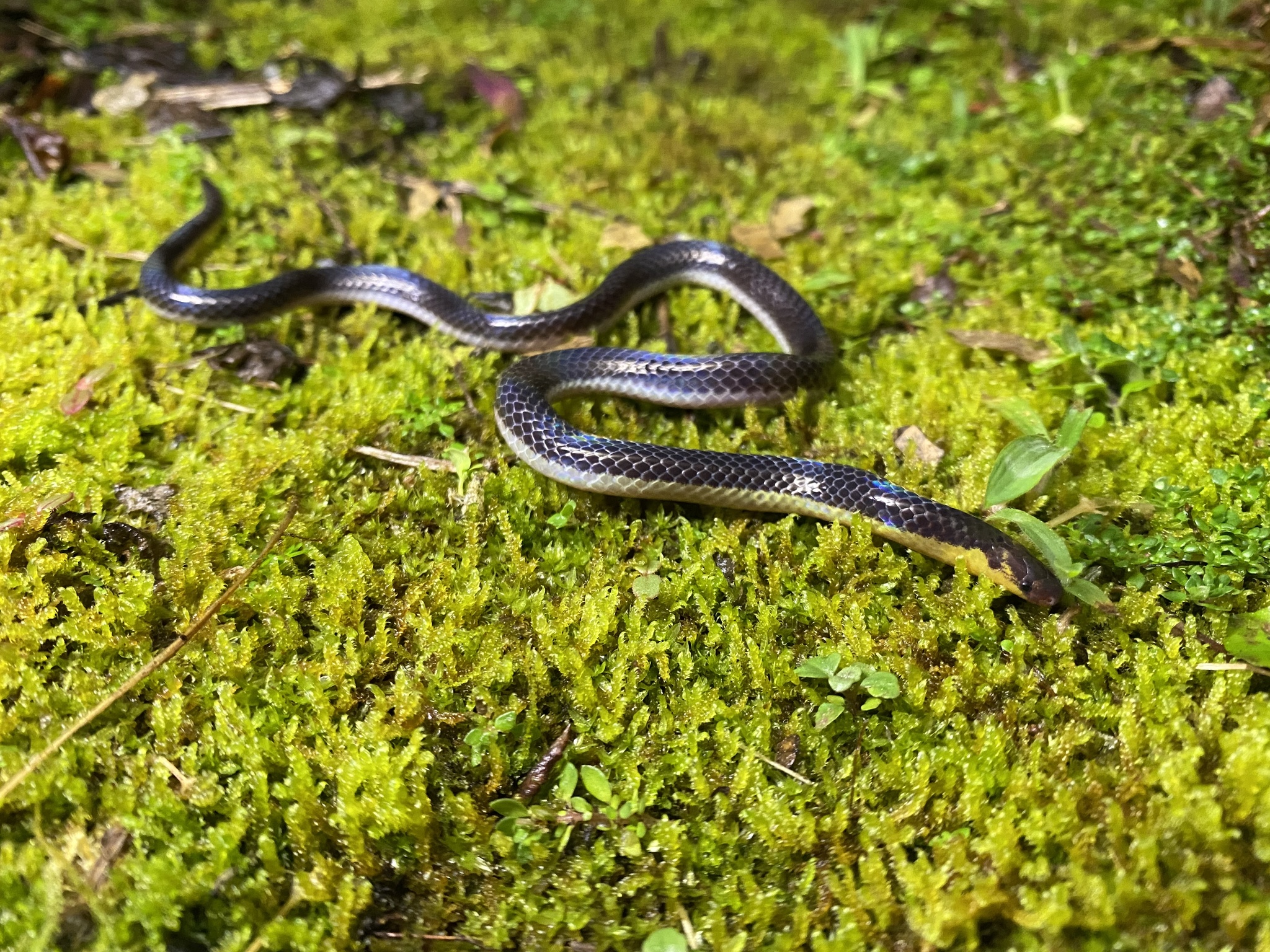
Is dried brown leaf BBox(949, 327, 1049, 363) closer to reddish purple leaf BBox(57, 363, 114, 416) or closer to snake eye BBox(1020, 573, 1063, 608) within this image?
snake eye BBox(1020, 573, 1063, 608)

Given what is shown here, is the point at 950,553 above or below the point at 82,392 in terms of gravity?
below

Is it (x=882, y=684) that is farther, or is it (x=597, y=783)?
(x=882, y=684)

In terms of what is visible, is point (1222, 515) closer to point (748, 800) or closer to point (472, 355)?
point (748, 800)

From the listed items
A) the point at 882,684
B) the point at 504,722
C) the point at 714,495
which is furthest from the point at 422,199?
the point at 882,684

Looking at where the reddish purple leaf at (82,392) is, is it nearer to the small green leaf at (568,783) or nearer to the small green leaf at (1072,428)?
Result: the small green leaf at (568,783)

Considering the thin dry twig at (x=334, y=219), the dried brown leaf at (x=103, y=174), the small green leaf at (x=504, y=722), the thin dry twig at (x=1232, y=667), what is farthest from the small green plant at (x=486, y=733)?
the dried brown leaf at (x=103, y=174)

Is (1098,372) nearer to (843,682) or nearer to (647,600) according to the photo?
(843,682)

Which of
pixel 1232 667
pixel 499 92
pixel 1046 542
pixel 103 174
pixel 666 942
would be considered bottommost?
pixel 666 942
